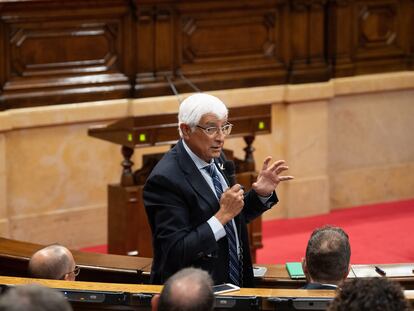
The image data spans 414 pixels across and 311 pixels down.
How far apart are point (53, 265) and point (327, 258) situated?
1105 mm

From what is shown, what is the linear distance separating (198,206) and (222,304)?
474mm

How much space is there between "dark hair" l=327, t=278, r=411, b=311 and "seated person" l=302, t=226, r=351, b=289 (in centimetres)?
96

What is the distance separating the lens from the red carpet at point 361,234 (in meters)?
7.74

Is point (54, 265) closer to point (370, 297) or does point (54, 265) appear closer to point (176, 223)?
point (176, 223)

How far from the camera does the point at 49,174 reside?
26.0 ft

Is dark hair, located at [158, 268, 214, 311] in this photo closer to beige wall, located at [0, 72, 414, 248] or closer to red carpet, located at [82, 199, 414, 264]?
red carpet, located at [82, 199, 414, 264]

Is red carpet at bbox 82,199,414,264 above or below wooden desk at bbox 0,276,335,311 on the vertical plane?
above

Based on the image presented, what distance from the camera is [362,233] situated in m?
8.30

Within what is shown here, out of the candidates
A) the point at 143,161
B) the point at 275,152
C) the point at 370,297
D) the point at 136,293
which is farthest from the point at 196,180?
the point at 275,152

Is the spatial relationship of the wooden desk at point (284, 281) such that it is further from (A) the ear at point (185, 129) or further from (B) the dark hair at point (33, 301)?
(B) the dark hair at point (33, 301)

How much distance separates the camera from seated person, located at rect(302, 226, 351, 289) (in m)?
3.98

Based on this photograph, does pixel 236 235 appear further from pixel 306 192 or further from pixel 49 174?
pixel 306 192

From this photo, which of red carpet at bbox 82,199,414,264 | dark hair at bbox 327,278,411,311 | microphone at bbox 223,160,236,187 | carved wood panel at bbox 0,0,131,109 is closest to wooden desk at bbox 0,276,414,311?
microphone at bbox 223,160,236,187

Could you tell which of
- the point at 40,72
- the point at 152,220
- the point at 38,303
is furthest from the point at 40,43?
the point at 38,303
